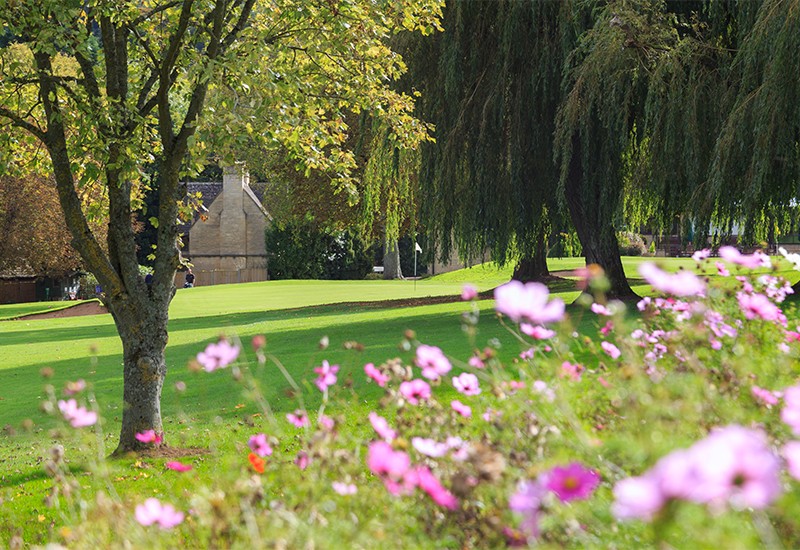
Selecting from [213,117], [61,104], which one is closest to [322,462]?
[213,117]

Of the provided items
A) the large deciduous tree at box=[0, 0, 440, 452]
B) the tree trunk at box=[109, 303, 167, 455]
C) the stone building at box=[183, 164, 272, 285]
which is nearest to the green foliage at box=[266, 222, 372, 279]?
the stone building at box=[183, 164, 272, 285]

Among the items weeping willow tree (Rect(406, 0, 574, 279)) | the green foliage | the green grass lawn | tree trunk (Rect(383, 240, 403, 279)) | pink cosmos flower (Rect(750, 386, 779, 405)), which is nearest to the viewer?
pink cosmos flower (Rect(750, 386, 779, 405))

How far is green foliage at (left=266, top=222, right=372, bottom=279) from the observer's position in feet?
168

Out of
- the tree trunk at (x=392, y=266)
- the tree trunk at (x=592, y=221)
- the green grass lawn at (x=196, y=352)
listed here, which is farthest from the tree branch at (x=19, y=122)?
the tree trunk at (x=392, y=266)

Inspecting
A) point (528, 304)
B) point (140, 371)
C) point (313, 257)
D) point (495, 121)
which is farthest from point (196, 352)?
point (313, 257)

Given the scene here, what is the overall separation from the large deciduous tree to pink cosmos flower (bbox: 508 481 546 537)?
6.51m

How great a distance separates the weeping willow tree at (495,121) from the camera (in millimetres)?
16469

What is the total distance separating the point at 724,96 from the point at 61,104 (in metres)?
8.95

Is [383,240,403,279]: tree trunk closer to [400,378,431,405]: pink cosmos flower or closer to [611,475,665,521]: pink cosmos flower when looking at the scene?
[400,378,431,405]: pink cosmos flower

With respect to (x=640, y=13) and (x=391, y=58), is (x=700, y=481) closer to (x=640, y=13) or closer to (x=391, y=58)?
(x=391, y=58)

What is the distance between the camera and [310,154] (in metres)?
9.73

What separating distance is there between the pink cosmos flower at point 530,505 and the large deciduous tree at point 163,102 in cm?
Answer: 651

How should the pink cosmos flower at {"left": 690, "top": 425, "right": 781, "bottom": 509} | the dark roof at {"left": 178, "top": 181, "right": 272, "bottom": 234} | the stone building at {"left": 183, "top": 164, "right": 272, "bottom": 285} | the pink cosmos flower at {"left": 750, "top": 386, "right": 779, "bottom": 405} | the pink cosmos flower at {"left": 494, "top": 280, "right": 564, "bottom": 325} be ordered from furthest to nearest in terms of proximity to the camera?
the dark roof at {"left": 178, "top": 181, "right": 272, "bottom": 234} < the stone building at {"left": 183, "top": 164, "right": 272, "bottom": 285} < the pink cosmos flower at {"left": 750, "top": 386, "right": 779, "bottom": 405} < the pink cosmos flower at {"left": 494, "top": 280, "right": 564, "bottom": 325} < the pink cosmos flower at {"left": 690, "top": 425, "right": 781, "bottom": 509}

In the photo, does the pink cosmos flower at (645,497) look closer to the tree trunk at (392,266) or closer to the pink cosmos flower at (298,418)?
the pink cosmos flower at (298,418)
